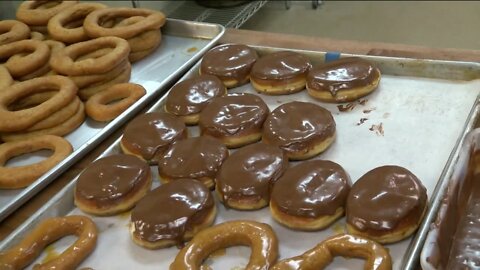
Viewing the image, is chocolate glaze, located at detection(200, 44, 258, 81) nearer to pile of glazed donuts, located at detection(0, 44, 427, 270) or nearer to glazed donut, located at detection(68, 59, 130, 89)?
pile of glazed donuts, located at detection(0, 44, 427, 270)

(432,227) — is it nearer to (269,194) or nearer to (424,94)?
(269,194)

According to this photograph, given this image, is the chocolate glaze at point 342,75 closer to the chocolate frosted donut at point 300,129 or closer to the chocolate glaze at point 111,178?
the chocolate frosted donut at point 300,129

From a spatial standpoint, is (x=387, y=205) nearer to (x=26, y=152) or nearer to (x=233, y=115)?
(x=233, y=115)

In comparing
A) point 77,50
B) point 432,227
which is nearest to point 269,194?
point 432,227

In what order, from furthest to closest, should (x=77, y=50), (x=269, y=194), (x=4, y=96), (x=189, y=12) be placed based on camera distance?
1. (x=189, y=12)
2. (x=77, y=50)
3. (x=4, y=96)
4. (x=269, y=194)

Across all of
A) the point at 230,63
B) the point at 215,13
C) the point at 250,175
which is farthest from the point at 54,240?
the point at 215,13

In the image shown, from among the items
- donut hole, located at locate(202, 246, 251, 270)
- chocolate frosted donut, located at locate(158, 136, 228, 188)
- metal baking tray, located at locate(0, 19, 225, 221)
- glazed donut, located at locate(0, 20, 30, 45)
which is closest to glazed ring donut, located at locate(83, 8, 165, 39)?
metal baking tray, located at locate(0, 19, 225, 221)
